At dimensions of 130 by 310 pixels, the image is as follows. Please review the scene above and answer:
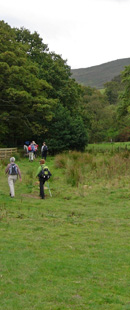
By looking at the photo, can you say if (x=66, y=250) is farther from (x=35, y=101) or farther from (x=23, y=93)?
(x=35, y=101)

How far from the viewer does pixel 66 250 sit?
7.34m

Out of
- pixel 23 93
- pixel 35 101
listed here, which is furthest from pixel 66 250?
pixel 35 101

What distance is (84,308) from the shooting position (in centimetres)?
469

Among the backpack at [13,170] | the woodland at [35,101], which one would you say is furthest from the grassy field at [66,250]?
the woodland at [35,101]

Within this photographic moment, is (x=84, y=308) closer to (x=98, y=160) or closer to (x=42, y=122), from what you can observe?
A: (x=98, y=160)

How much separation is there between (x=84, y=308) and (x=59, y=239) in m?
3.56

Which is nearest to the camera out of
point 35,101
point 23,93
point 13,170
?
point 13,170

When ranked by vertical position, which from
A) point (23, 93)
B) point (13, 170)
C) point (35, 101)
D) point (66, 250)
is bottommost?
point (66, 250)

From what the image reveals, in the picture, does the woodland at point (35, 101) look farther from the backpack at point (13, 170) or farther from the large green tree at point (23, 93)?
the backpack at point (13, 170)

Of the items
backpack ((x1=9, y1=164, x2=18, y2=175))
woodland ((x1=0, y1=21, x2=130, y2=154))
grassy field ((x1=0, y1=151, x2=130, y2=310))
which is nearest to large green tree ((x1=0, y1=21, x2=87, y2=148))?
woodland ((x1=0, y1=21, x2=130, y2=154))

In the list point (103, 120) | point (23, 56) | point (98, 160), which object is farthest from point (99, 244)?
point (103, 120)

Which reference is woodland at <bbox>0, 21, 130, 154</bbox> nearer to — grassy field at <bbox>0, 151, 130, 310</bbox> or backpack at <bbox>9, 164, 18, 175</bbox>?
backpack at <bbox>9, 164, 18, 175</bbox>

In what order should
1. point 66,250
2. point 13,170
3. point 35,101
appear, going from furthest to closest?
point 35,101, point 13,170, point 66,250

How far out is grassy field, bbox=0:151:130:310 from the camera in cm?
500
